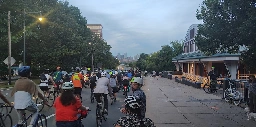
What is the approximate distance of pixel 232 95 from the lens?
1588 centimetres

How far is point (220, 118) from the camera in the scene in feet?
38.1

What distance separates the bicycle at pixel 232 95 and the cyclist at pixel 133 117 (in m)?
11.1

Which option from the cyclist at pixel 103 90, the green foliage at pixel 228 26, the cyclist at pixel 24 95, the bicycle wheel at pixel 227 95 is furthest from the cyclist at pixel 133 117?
the bicycle wheel at pixel 227 95

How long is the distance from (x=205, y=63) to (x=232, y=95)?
2330 centimetres

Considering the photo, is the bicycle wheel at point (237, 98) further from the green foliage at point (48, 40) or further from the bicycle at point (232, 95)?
the green foliage at point (48, 40)

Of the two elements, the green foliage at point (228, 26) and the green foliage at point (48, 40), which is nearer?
the green foliage at point (228, 26)

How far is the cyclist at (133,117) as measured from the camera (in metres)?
5.17

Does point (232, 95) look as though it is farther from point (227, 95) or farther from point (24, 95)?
point (24, 95)

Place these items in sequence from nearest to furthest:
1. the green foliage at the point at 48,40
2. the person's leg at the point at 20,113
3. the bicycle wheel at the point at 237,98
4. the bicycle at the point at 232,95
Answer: the person's leg at the point at 20,113 < the bicycle wheel at the point at 237,98 < the bicycle at the point at 232,95 < the green foliage at the point at 48,40

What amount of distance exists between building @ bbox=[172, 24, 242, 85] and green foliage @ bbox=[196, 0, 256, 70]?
184 centimetres

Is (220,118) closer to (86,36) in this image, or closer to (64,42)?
(64,42)

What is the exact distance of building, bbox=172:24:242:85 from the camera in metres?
28.8

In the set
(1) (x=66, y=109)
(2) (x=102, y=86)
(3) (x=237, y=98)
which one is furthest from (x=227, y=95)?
(1) (x=66, y=109)

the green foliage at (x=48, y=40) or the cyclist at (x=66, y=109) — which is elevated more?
the green foliage at (x=48, y=40)
